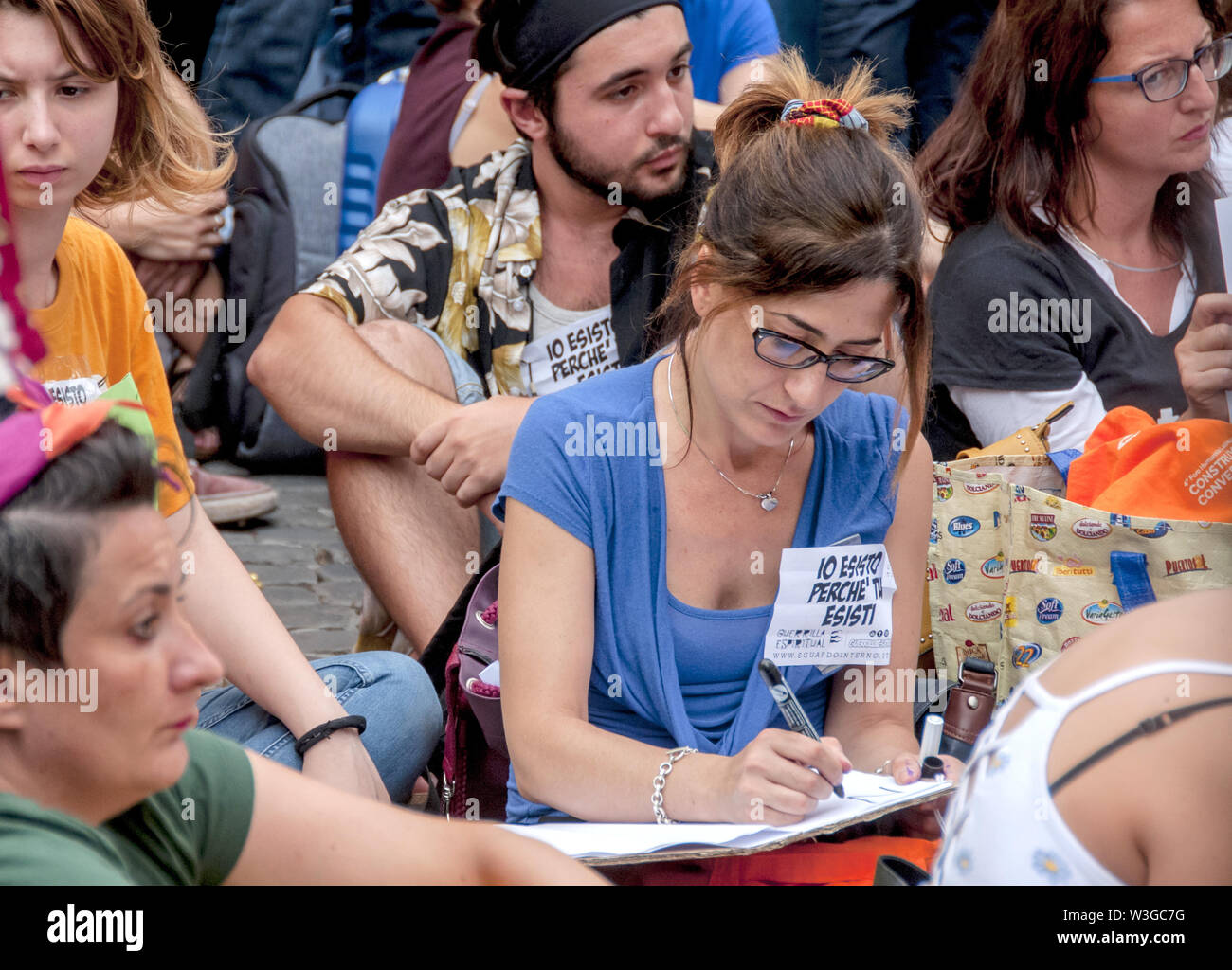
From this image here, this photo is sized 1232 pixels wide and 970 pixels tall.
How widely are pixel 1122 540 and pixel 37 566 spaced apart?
184 centimetres

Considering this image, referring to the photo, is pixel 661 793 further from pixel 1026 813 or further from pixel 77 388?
pixel 77 388

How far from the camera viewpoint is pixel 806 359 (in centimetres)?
206

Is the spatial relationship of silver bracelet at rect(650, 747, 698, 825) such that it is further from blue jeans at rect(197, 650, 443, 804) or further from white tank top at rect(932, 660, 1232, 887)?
white tank top at rect(932, 660, 1232, 887)

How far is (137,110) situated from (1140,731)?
6.35ft

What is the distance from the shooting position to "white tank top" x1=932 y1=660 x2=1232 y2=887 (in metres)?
1.12

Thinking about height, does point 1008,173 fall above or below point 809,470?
above

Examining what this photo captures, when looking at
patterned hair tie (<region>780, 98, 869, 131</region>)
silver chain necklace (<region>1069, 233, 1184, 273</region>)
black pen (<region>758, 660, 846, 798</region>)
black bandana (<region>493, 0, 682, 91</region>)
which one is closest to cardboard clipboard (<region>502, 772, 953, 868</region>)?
black pen (<region>758, 660, 846, 798</region>)

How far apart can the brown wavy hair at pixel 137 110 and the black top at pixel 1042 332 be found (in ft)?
5.06

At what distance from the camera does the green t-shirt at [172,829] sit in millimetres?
1107

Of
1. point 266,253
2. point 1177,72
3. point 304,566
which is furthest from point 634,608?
point 266,253
